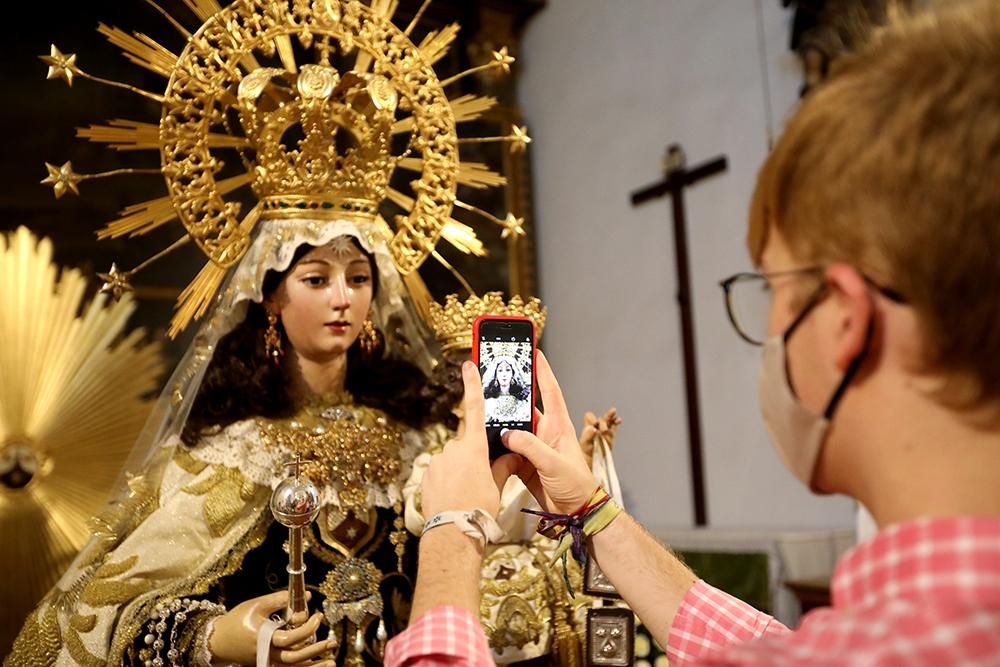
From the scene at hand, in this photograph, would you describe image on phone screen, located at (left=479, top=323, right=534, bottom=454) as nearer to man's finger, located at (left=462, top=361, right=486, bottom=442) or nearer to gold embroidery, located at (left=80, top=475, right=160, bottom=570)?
man's finger, located at (left=462, top=361, right=486, bottom=442)

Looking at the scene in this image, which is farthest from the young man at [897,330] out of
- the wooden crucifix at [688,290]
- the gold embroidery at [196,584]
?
the wooden crucifix at [688,290]

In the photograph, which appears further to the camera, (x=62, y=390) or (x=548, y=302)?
(x=548, y=302)

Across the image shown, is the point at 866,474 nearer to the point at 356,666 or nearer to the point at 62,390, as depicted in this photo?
the point at 356,666

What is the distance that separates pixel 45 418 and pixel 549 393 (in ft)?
6.72

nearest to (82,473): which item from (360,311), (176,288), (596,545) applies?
(360,311)

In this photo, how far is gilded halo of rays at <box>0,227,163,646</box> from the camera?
2.93m

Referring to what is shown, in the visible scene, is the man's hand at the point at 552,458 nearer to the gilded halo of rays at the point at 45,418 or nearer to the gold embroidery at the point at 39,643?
the gold embroidery at the point at 39,643

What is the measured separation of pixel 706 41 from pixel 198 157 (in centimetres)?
432

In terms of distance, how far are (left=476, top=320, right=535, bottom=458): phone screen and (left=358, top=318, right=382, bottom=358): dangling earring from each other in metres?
0.63

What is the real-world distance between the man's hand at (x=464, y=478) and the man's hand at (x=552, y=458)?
0.14m

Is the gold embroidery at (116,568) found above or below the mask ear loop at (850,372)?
below

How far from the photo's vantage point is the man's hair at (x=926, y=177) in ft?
2.82

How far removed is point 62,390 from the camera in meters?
3.00

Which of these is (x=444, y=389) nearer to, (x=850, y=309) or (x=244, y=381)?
(x=244, y=381)
